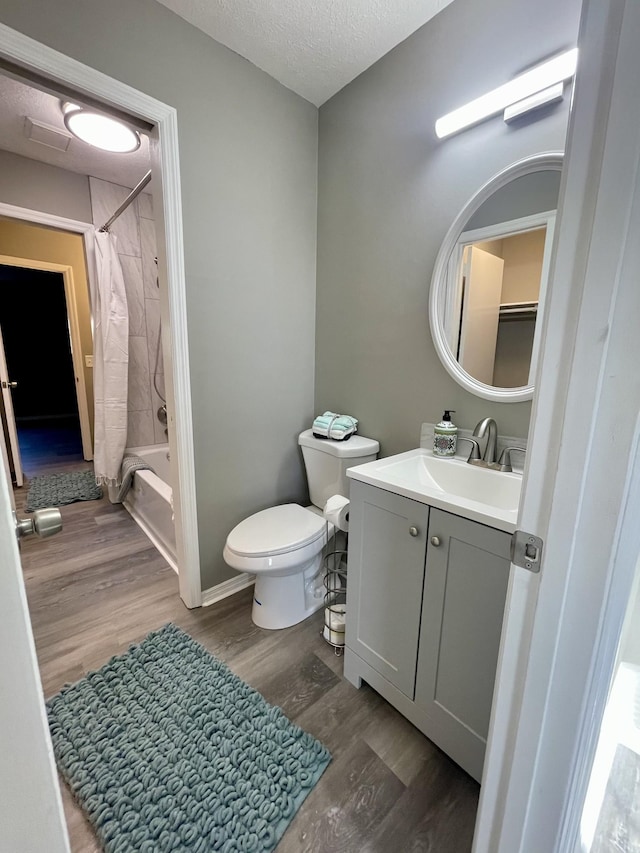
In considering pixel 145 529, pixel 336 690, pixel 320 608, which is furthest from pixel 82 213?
pixel 336 690

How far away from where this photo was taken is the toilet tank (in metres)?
1.68

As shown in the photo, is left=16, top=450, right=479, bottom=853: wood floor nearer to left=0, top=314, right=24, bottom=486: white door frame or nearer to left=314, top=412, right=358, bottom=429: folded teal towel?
left=314, top=412, right=358, bottom=429: folded teal towel

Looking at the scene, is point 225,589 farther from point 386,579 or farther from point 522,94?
point 522,94

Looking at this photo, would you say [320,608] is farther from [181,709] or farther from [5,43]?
[5,43]

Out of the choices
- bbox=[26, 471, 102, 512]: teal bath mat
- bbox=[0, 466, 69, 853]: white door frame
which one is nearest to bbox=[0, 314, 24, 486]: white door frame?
bbox=[26, 471, 102, 512]: teal bath mat

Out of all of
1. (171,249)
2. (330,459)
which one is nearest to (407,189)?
(171,249)

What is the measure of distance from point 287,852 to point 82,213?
358 centimetres

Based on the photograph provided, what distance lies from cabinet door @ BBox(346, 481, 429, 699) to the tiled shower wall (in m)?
2.47

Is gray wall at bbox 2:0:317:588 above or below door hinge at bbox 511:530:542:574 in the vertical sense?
above

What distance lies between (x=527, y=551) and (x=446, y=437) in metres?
0.90

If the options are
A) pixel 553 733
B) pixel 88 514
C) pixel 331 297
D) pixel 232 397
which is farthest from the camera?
pixel 88 514

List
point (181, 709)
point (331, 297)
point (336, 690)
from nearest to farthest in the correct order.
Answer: point (181, 709) < point (336, 690) < point (331, 297)

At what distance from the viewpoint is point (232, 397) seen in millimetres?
1733

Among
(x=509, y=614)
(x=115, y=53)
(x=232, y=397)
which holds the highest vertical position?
(x=115, y=53)
